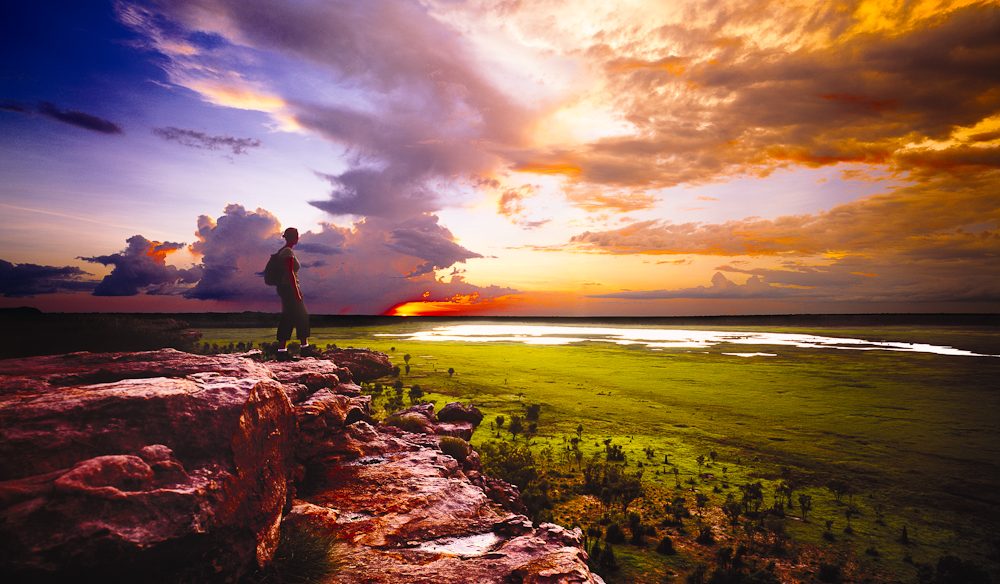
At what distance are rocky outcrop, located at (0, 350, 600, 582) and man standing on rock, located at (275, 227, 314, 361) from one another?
14.3ft

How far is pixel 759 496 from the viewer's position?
44.1ft

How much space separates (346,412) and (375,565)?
5.20 metres

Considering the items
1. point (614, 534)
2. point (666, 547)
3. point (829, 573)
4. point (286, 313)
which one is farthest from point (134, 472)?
point (829, 573)

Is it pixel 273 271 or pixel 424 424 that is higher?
pixel 273 271

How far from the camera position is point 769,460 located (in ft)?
57.0

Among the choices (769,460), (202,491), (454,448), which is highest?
(202,491)

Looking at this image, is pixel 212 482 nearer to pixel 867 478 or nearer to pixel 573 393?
pixel 867 478

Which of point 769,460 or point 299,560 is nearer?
point 299,560

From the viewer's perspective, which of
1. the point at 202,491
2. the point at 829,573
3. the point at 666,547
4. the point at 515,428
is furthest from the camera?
the point at 515,428

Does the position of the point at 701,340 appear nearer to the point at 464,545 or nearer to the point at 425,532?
the point at 464,545

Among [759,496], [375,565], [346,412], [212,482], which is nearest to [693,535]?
[759,496]

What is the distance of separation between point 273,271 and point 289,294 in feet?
2.68

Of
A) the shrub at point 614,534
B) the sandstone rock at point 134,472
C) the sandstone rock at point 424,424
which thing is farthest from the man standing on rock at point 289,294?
the shrub at point 614,534

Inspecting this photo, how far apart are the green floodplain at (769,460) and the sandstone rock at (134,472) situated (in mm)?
7855
